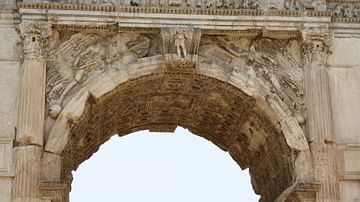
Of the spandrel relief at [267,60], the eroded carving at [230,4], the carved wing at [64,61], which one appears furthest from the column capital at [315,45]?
the carved wing at [64,61]

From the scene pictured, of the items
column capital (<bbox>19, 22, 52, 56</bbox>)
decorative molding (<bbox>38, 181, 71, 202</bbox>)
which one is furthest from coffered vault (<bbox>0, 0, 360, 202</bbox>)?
decorative molding (<bbox>38, 181, 71, 202</bbox>)

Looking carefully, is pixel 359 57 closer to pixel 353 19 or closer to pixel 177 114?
pixel 353 19

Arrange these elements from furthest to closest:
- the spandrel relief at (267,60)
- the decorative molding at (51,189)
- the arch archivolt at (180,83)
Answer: the spandrel relief at (267,60)
the arch archivolt at (180,83)
the decorative molding at (51,189)

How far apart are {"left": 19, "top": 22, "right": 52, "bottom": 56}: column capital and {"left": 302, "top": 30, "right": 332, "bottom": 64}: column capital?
14.1ft

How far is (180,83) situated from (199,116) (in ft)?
5.06

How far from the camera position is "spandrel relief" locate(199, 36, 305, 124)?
47.3 ft

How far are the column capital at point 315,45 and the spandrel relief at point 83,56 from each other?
8.76 ft

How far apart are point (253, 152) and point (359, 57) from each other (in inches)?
107

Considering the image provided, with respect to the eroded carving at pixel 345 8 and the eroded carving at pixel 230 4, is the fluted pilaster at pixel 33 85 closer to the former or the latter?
the eroded carving at pixel 230 4

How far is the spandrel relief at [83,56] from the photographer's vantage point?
14.1m

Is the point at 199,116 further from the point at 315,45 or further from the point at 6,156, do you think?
the point at 6,156

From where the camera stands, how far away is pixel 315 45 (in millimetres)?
14469

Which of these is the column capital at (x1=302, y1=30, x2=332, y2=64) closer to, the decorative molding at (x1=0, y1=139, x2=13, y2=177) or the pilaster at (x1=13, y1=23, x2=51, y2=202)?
the pilaster at (x1=13, y1=23, x2=51, y2=202)

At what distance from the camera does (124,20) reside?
14281 mm
